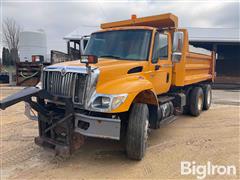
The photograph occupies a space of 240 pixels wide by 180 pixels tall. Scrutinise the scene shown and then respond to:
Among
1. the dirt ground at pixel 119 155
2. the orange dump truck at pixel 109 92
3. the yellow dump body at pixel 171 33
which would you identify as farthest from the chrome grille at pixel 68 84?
the yellow dump body at pixel 171 33

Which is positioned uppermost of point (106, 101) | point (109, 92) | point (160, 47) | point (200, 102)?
point (160, 47)

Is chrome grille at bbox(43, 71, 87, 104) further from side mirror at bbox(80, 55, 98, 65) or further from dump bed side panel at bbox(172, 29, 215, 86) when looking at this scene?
dump bed side panel at bbox(172, 29, 215, 86)

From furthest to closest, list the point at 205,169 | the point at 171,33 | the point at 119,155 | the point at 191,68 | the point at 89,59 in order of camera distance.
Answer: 1. the point at 191,68
2. the point at 171,33
3. the point at 119,155
4. the point at 205,169
5. the point at 89,59

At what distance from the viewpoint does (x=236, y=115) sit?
7809 millimetres

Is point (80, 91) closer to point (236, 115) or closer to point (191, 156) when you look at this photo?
point (191, 156)

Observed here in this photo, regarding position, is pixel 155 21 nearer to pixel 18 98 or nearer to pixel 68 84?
pixel 68 84

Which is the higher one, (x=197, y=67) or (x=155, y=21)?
(x=155, y=21)

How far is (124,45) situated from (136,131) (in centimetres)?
185

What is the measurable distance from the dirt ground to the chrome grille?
114 cm

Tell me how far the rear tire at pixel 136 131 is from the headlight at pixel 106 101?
0.53m

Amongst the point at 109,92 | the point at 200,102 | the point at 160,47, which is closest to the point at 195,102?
the point at 200,102

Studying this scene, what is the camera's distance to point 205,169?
381 centimetres

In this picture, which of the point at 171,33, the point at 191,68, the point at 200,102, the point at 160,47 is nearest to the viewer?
the point at 160,47

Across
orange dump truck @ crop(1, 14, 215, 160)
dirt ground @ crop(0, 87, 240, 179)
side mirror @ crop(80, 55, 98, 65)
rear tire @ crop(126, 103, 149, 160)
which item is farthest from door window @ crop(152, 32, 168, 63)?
dirt ground @ crop(0, 87, 240, 179)
